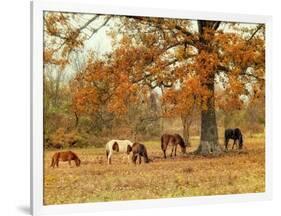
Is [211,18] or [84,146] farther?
[211,18]

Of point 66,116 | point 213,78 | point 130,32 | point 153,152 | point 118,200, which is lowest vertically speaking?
point 118,200

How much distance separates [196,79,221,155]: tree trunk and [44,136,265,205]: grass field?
0.07 m

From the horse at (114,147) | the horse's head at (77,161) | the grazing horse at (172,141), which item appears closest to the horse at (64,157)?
the horse's head at (77,161)

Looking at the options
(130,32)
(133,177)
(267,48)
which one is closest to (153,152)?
(133,177)

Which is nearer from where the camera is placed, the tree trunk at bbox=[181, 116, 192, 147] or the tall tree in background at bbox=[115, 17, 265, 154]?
the tall tree in background at bbox=[115, 17, 265, 154]

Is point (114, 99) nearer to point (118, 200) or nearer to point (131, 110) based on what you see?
point (131, 110)

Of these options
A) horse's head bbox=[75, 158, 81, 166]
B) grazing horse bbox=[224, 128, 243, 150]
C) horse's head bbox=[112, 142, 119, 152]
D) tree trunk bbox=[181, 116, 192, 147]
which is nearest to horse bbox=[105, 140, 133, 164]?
horse's head bbox=[112, 142, 119, 152]

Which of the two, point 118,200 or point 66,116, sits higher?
point 66,116

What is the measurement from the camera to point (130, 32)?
531 cm

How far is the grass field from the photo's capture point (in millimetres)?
5055

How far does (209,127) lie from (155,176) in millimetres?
698

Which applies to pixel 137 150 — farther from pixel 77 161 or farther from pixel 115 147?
pixel 77 161

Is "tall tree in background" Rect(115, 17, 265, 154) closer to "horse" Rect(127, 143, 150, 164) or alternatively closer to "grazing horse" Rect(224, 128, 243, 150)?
"grazing horse" Rect(224, 128, 243, 150)

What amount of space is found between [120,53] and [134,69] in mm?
195
